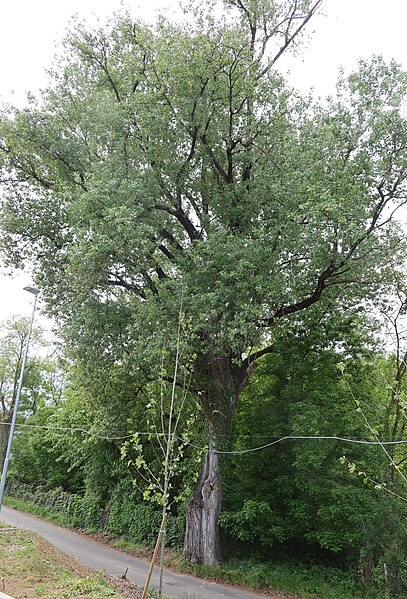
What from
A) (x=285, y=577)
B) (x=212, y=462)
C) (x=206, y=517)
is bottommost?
(x=285, y=577)

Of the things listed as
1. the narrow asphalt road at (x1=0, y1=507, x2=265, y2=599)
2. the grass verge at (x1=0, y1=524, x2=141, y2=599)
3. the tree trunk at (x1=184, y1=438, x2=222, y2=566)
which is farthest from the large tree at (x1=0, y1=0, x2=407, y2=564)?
the grass verge at (x1=0, y1=524, x2=141, y2=599)

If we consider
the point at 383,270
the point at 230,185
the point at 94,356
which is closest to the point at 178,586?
the point at 94,356

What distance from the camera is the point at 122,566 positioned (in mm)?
12570

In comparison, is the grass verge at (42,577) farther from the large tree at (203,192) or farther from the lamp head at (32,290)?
the lamp head at (32,290)

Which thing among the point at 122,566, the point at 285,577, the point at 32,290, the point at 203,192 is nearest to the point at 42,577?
the point at 122,566

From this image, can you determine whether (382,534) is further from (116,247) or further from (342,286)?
(116,247)

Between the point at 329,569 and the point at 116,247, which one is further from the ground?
the point at 116,247

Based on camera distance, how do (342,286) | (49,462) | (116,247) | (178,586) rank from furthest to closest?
(49,462) < (342,286) < (178,586) < (116,247)

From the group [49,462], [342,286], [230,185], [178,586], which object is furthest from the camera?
[49,462]

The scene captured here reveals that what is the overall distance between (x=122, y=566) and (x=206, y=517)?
2.60 meters

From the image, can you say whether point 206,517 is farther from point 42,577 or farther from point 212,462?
point 42,577

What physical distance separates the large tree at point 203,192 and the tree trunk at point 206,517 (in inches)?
1.5

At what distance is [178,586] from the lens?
10812 mm

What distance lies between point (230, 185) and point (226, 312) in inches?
133
